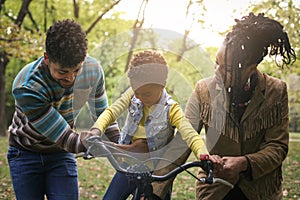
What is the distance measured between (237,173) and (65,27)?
4.01 ft

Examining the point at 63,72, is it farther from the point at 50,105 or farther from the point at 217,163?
the point at 217,163

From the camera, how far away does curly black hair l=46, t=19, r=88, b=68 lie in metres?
2.60

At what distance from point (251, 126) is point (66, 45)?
1132mm

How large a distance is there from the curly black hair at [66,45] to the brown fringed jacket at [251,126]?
671 mm

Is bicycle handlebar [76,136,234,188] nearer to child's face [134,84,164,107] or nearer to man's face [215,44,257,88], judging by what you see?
child's face [134,84,164,107]

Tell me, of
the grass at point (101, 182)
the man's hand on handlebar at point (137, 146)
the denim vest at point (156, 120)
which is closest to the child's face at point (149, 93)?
the denim vest at point (156, 120)

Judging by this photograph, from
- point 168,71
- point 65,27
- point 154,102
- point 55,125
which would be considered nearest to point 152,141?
point 154,102

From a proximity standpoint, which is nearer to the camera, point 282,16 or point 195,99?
point 195,99

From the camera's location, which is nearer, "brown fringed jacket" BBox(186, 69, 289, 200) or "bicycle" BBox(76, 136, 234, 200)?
"bicycle" BBox(76, 136, 234, 200)

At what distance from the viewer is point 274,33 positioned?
2771 mm

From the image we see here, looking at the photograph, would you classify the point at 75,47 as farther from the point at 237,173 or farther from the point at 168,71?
the point at 237,173

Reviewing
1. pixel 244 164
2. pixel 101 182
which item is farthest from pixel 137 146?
pixel 101 182

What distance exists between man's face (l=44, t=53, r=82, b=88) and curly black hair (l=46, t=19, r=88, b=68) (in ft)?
0.10

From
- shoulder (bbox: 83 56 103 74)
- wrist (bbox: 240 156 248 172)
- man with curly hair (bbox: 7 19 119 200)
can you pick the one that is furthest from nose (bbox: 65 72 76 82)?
wrist (bbox: 240 156 248 172)
